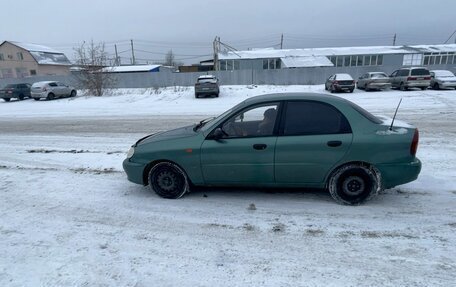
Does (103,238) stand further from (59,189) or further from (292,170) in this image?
(292,170)

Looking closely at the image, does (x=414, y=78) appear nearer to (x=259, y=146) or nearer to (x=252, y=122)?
(x=252, y=122)

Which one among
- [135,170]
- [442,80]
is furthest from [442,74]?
[135,170]

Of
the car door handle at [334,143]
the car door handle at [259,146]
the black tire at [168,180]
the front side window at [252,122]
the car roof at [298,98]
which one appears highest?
the car roof at [298,98]

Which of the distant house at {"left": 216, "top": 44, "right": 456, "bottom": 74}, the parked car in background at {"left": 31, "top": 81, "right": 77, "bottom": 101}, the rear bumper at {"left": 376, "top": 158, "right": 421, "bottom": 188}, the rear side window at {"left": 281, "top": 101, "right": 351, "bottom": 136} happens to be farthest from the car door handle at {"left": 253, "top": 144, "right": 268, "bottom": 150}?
the distant house at {"left": 216, "top": 44, "right": 456, "bottom": 74}

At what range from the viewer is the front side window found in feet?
13.9

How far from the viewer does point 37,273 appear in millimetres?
2900

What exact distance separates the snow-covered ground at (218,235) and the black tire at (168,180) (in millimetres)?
148

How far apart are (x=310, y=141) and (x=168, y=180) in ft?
7.24

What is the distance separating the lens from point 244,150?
420 cm

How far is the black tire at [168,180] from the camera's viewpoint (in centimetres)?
453

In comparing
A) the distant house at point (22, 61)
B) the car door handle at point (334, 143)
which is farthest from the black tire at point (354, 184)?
the distant house at point (22, 61)

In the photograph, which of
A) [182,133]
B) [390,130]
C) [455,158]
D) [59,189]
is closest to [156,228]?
[182,133]

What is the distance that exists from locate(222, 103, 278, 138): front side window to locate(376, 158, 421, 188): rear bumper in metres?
1.59

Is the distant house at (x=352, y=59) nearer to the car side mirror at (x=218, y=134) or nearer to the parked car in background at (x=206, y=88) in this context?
the parked car in background at (x=206, y=88)
